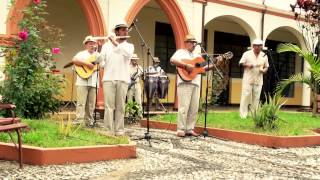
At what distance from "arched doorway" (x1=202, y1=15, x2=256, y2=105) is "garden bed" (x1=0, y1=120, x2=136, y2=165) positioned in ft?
45.9

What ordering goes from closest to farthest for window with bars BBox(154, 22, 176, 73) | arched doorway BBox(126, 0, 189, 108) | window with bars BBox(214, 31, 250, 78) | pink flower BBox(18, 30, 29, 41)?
pink flower BBox(18, 30, 29, 41)
arched doorway BBox(126, 0, 189, 108)
window with bars BBox(154, 22, 176, 73)
window with bars BBox(214, 31, 250, 78)

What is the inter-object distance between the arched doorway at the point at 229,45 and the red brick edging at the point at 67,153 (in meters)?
14.3

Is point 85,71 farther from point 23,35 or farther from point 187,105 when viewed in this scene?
point 187,105

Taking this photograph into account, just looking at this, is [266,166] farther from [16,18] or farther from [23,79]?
[16,18]

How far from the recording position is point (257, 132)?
9.88 meters

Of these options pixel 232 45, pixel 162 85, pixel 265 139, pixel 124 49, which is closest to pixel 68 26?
pixel 162 85

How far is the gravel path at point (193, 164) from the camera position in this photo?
611cm

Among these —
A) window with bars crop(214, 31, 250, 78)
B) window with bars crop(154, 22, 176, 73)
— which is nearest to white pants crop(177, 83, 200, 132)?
window with bars crop(154, 22, 176, 73)

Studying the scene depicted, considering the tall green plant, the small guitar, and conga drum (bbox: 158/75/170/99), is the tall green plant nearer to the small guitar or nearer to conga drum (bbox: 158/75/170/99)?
the small guitar

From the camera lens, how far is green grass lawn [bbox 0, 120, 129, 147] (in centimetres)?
693

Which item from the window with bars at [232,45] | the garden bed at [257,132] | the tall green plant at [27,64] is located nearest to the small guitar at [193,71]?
the garden bed at [257,132]

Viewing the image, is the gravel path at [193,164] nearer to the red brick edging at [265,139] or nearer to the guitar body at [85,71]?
the red brick edging at [265,139]

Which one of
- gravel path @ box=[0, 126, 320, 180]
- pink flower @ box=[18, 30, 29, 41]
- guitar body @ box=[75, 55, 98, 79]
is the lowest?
gravel path @ box=[0, 126, 320, 180]

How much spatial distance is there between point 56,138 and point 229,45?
618 inches
